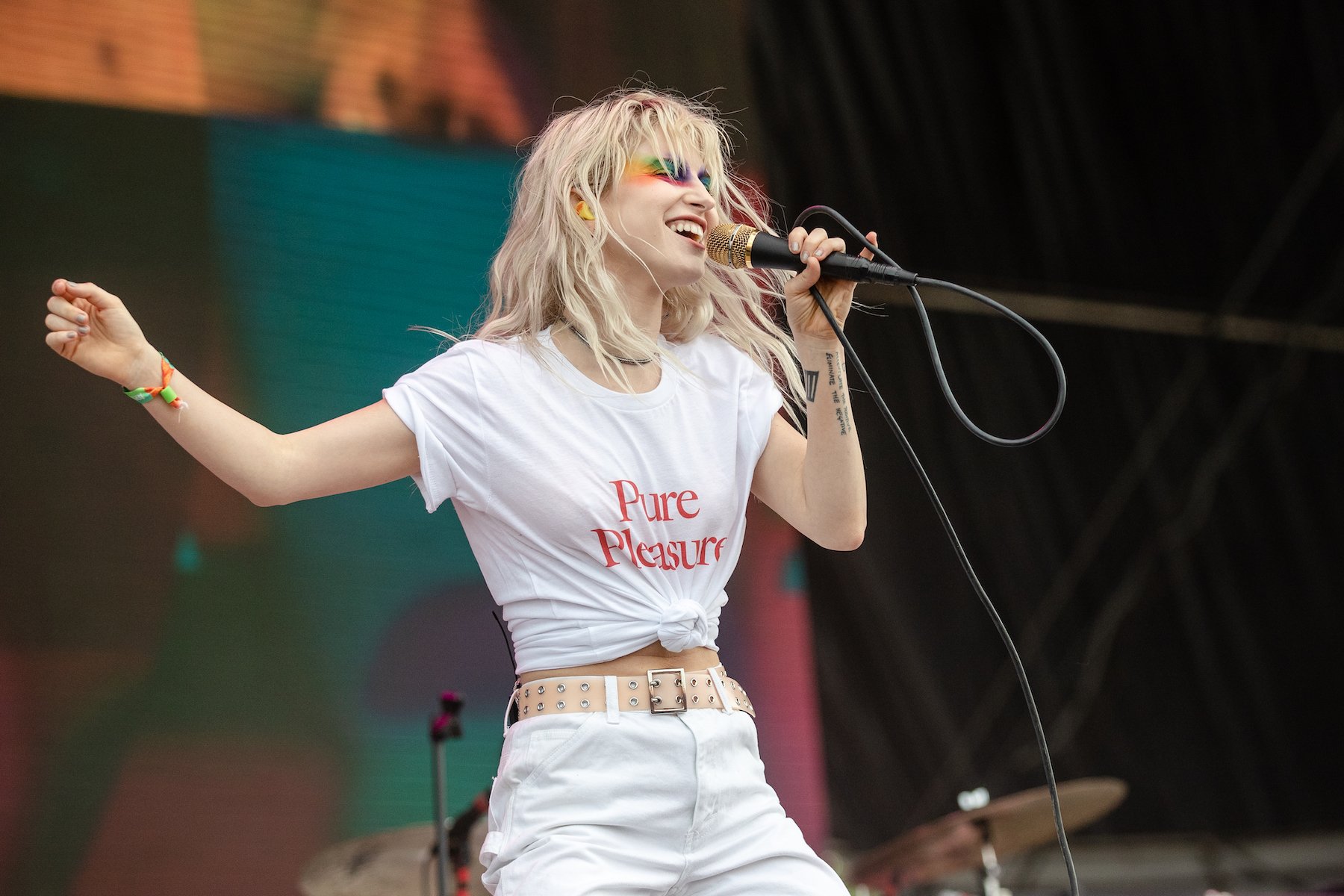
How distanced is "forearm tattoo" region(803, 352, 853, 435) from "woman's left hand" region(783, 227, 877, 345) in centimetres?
2

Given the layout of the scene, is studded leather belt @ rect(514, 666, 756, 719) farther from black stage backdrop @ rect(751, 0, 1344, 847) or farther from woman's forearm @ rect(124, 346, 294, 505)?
black stage backdrop @ rect(751, 0, 1344, 847)

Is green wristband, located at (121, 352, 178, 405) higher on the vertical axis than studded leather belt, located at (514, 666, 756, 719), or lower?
higher

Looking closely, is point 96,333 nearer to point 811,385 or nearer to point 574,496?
point 574,496

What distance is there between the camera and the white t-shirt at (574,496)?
5.13ft

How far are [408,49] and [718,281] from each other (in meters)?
1.76

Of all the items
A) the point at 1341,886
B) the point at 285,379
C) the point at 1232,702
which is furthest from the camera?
the point at 1232,702

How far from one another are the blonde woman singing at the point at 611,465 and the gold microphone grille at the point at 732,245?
6 cm

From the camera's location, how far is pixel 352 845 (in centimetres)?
250

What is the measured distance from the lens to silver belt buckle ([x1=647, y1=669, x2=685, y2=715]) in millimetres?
1512

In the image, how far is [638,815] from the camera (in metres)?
1.46

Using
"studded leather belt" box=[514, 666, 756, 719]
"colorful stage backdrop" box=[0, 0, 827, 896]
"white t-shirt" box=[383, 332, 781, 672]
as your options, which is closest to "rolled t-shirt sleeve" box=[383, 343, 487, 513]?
"white t-shirt" box=[383, 332, 781, 672]

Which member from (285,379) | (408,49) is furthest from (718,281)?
(408,49)

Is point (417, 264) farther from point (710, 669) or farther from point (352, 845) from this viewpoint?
point (710, 669)

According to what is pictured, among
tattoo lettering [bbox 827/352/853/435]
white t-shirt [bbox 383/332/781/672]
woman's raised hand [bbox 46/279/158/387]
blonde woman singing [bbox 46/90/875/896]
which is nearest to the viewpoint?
woman's raised hand [bbox 46/279/158/387]
